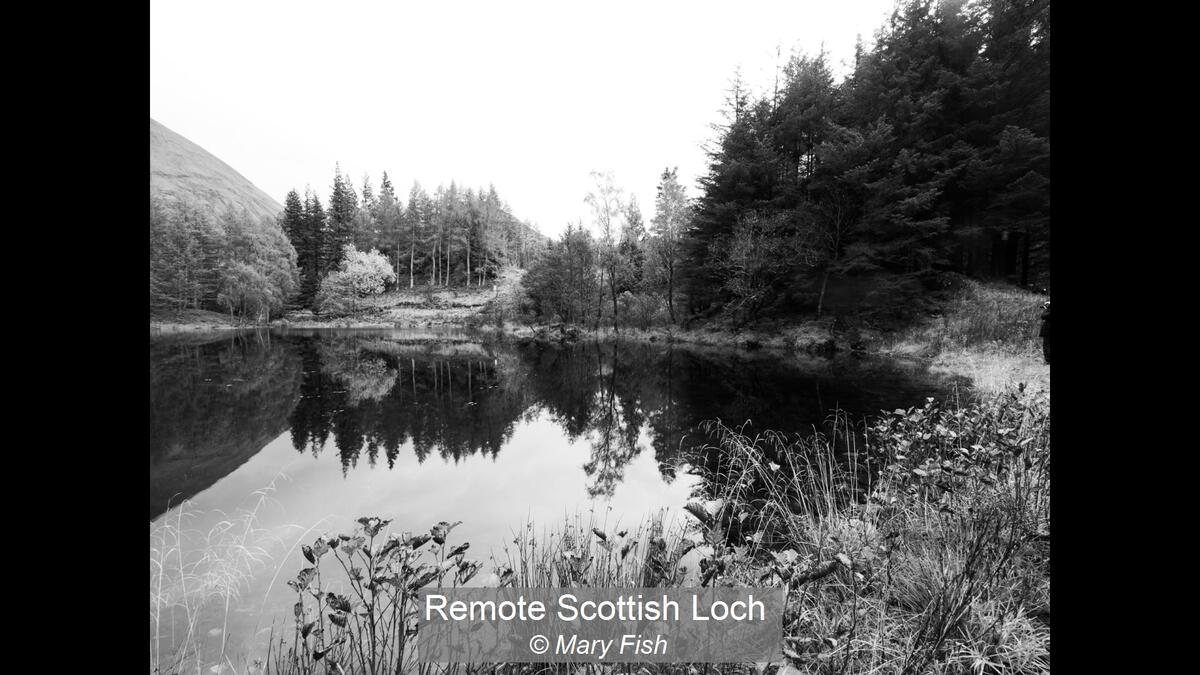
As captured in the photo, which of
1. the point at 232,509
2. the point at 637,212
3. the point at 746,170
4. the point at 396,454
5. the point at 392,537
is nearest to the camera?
the point at 392,537

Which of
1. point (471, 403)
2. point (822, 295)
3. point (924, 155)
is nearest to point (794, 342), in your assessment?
point (822, 295)

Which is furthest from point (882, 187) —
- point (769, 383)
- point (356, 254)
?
point (356, 254)

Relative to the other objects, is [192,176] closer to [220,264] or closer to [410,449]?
[220,264]

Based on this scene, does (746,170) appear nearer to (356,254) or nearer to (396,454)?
(396,454)

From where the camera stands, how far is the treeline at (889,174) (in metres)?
17.5

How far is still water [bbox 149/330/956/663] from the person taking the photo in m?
3.48

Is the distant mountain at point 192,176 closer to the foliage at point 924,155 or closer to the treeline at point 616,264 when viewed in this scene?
the treeline at point 616,264

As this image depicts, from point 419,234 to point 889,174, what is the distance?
48.8 meters

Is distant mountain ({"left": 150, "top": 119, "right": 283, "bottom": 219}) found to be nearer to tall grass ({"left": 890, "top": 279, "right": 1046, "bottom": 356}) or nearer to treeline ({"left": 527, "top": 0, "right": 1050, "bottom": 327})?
treeline ({"left": 527, "top": 0, "right": 1050, "bottom": 327})

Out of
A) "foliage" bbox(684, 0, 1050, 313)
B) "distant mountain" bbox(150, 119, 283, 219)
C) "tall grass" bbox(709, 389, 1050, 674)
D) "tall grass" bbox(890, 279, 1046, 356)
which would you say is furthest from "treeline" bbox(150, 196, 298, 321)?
"tall grass" bbox(890, 279, 1046, 356)

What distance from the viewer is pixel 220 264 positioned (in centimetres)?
2972

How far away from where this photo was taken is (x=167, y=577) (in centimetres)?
322

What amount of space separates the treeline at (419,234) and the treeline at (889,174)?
1360 inches
